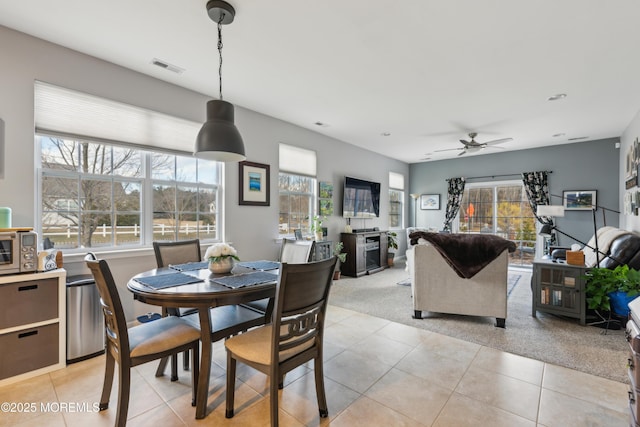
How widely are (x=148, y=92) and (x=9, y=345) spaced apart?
8.26 ft

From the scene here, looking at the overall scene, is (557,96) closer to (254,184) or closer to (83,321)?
(254,184)

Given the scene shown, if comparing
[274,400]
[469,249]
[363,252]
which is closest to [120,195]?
[274,400]

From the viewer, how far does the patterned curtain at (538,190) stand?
616 centimetres

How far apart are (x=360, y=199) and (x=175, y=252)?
13.7 feet

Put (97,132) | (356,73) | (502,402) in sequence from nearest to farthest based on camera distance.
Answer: (502,402) < (97,132) < (356,73)

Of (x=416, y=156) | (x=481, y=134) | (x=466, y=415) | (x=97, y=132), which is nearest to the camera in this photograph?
(x=466, y=415)

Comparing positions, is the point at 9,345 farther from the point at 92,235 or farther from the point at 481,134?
the point at 481,134

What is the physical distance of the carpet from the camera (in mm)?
2457

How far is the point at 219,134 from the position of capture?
6.86 feet

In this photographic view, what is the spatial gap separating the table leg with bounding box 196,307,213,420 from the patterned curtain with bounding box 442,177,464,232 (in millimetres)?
6914

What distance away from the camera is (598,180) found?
5.69 meters

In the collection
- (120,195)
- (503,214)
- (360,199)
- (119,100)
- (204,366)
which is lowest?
(204,366)

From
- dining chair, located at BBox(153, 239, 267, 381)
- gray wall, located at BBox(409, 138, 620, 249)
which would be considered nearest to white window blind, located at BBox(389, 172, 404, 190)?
gray wall, located at BBox(409, 138, 620, 249)

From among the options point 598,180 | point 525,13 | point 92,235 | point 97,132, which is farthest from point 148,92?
point 598,180
